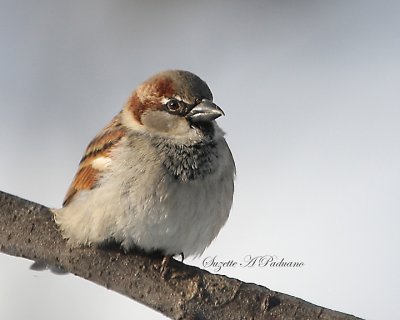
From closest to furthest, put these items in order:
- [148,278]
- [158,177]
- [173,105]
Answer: [148,278]
[158,177]
[173,105]

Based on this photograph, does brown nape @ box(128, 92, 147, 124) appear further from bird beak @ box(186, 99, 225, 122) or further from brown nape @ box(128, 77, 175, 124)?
bird beak @ box(186, 99, 225, 122)

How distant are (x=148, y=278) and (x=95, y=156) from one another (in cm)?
46

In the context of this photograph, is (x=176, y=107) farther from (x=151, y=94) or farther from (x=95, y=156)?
(x=95, y=156)

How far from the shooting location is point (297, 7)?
5.33 meters

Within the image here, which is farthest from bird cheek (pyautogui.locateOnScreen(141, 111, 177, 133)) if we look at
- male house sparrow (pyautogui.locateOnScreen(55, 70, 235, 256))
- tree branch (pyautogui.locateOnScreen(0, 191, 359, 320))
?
tree branch (pyautogui.locateOnScreen(0, 191, 359, 320))

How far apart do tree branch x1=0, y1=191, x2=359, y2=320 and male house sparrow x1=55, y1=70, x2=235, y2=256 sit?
44mm

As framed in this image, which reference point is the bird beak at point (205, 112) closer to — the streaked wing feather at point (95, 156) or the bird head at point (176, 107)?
the bird head at point (176, 107)

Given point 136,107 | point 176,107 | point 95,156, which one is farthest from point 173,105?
point 95,156

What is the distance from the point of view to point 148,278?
8.72 ft

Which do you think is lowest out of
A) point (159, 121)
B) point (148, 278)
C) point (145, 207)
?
point (148, 278)

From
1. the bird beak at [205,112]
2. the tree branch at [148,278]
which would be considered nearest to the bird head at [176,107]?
the bird beak at [205,112]

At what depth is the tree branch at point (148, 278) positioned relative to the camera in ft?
8.40

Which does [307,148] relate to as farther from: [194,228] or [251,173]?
[194,228]

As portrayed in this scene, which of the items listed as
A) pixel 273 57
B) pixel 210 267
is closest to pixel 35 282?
pixel 210 267
